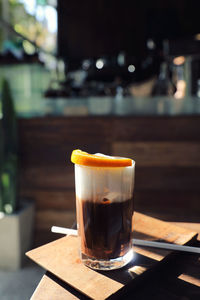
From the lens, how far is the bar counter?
211 cm

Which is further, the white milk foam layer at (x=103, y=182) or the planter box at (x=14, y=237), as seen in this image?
the planter box at (x=14, y=237)

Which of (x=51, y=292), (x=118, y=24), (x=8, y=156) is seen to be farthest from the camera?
(x=118, y=24)

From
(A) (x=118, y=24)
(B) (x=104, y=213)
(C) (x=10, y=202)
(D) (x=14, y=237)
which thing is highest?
(A) (x=118, y=24)

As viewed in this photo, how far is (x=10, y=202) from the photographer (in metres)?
2.07

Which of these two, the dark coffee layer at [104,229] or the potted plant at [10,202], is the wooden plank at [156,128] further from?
the dark coffee layer at [104,229]

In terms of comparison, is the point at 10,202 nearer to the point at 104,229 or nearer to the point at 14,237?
the point at 14,237

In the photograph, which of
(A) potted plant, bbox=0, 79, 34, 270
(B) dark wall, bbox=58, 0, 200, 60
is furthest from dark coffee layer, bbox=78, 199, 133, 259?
(B) dark wall, bbox=58, 0, 200, 60

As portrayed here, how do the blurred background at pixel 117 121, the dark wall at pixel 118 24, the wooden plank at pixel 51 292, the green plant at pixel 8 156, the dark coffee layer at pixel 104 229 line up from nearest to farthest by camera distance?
the wooden plank at pixel 51 292 → the dark coffee layer at pixel 104 229 → the green plant at pixel 8 156 → the blurred background at pixel 117 121 → the dark wall at pixel 118 24

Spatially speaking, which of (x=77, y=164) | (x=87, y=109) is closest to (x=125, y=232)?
(x=77, y=164)

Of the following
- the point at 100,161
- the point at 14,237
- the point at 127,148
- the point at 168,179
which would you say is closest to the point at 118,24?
the point at 127,148

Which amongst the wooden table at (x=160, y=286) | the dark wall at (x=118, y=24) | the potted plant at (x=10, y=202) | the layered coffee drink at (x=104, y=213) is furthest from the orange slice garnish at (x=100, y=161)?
the dark wall at (x=118, y=24)

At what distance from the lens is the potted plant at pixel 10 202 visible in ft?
6.56

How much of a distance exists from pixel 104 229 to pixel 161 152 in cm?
155

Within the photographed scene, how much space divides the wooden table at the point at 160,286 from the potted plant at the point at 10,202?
1526mm
